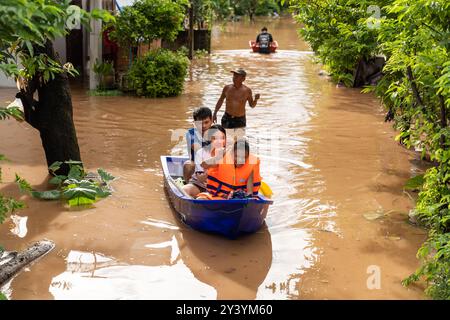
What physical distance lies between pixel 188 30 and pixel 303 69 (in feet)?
15.0

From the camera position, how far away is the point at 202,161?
7559 millimetres

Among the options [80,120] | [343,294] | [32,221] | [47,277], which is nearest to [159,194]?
[32,221]

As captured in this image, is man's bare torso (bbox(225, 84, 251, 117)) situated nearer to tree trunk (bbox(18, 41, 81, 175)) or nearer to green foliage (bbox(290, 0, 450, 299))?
green foliage (bbox(290, 0, 450, 299))

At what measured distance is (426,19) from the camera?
6219 millimetres

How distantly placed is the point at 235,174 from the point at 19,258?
8.08 feet

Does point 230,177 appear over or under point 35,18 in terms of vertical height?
under

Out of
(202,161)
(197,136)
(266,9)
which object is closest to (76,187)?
(197,136)

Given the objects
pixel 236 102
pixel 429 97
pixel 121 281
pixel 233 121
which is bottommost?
pixel 121 281

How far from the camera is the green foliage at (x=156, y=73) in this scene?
51.4ft

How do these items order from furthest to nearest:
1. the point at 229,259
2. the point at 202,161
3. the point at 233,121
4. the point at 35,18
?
1. the point at 233,121
2. the point at 202,161
3. the point at 229,259
4. the point at 35,18

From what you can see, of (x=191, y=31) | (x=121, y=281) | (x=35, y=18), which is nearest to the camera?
(x=35, y=18)

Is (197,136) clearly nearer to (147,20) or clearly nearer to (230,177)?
(230,177)

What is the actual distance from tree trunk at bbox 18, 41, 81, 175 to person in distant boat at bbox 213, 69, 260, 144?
89.0 inches

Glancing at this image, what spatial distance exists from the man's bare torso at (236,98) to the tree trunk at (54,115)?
8.23 ft
